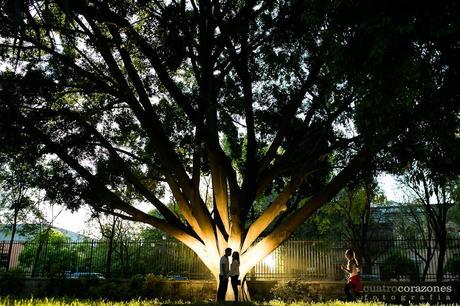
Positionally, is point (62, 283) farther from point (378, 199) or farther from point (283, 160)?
point (378, 199)

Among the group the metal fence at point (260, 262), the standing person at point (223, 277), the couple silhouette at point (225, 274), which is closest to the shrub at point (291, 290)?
the metal fence at point (260, 262)

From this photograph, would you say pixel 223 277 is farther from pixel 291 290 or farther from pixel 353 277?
pixel 291 290

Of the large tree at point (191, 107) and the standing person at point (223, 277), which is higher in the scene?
the large tree at point (191, 107)

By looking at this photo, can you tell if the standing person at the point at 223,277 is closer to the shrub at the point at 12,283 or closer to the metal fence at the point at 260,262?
the metal fence at the point at 260,262

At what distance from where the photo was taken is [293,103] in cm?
1321

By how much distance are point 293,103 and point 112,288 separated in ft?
32.6

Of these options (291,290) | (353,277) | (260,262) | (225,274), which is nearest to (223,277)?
(225,274)

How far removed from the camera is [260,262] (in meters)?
18.1

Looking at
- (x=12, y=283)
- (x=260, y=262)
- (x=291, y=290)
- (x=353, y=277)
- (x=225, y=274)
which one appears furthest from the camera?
(x=260, y=262)

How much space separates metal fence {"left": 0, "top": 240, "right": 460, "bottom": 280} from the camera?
1808 cm

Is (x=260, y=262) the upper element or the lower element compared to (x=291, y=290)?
upper

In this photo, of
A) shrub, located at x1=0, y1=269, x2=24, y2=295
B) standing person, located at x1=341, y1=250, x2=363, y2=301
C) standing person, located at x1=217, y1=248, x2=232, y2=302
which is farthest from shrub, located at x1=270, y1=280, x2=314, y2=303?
shrub, located at x1=0, y1=269, x2=24, y2=295

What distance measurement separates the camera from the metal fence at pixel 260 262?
18.1m

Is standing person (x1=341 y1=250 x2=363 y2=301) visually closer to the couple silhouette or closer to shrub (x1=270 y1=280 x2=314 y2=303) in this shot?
shrub (x1=270 y1=280 x2=314 y2=303)
